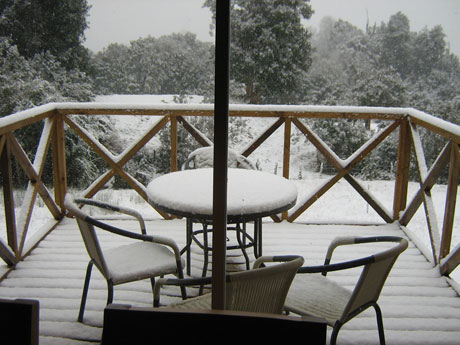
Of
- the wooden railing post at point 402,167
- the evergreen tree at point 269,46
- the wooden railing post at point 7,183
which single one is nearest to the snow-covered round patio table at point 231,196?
the wooden railing post at point 7,183

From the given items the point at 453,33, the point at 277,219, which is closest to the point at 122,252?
the point at 277,219

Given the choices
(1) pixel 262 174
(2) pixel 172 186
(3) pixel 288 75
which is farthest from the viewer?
(3) pixel 288 75

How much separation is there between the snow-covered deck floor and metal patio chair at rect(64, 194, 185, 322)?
17 cm

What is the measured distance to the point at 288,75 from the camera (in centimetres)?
1114

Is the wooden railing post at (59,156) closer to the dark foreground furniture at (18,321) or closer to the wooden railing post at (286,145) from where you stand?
the wooden railing post at (286,145)

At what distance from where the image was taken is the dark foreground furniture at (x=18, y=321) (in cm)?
95

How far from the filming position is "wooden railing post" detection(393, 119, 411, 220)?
3385mm

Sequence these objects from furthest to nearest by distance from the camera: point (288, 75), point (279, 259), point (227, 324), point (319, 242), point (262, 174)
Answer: point (288, 75) → point (319, 242) → point (262, 174) → point (279, 259) → point (227, 324)

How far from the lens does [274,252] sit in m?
2.94

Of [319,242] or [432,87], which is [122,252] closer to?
[319,242]

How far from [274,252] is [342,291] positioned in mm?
1126

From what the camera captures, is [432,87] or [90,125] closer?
[90,125]

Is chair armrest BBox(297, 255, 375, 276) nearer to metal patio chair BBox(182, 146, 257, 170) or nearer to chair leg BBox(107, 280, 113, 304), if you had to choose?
chair leg BBox(107, 280, 113, 304)

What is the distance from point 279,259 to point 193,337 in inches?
29.8
